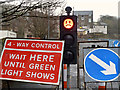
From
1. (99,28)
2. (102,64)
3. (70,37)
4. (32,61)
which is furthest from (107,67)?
(99,28)

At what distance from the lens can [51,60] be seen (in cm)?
333

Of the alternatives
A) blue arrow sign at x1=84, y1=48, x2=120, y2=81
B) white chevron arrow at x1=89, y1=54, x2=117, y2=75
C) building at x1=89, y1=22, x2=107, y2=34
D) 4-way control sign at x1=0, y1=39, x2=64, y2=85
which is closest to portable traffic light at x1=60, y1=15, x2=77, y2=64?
blue arrow sign at x1=84, y1=48, x2=120, y2=81

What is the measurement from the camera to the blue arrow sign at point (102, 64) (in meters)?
3.77

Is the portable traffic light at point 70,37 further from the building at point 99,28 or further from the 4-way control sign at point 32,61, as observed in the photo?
the building at point 99,28

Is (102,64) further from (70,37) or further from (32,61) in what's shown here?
(32,61)

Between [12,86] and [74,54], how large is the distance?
317 centimetres

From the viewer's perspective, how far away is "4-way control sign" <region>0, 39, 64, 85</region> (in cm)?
325

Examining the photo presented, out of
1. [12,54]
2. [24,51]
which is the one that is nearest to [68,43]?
[24,51]

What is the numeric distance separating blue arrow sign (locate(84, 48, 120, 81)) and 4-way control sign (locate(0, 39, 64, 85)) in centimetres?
94

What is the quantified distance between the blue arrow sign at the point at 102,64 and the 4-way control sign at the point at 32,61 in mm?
943

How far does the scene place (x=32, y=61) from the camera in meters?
3.39

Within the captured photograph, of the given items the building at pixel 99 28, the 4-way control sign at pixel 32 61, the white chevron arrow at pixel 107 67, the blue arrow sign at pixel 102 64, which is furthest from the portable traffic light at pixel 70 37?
the building at pixel 99 28

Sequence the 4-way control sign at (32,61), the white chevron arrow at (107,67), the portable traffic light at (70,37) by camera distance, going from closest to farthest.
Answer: the 4-way control sign at (32,61) → the white chevron arrow at (107,67) → the portable traffic light at (70,37)

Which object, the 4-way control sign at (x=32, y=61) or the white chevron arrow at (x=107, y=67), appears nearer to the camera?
the 4-way control sign at (x=32, y=61)
